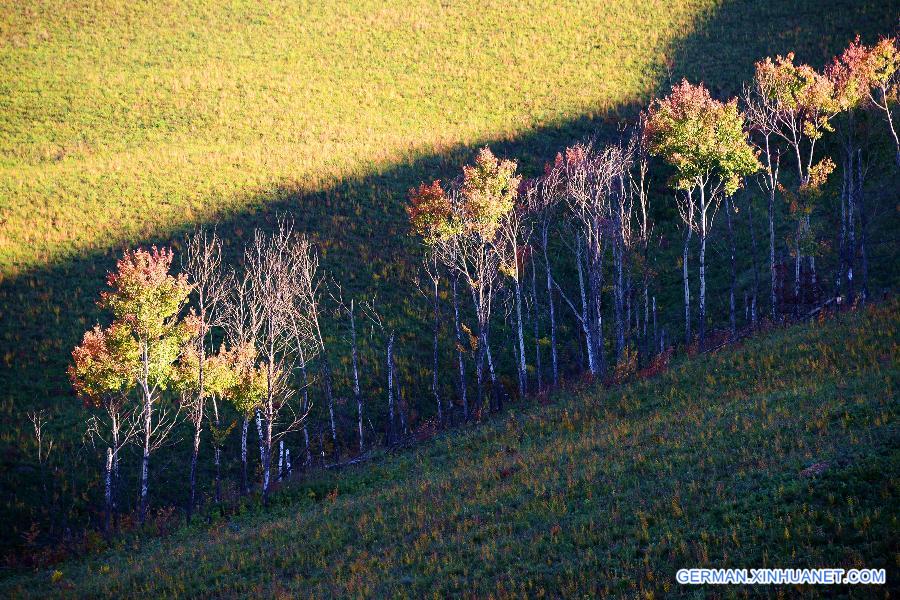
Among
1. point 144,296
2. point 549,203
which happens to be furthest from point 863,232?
point 144,296

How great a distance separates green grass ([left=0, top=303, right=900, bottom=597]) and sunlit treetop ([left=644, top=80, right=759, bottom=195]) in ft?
35.0

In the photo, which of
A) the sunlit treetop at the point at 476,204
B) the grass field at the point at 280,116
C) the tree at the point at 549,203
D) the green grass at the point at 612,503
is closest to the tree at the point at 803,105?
the grass field at the point at 280,116

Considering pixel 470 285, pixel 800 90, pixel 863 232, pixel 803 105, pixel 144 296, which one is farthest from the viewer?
pixel 803 105

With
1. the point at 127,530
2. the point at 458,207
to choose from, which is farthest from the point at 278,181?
the point at 127,530

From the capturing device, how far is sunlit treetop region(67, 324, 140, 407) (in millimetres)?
25297

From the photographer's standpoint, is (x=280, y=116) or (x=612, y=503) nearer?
(x=612, y=503)

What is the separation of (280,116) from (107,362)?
177 feet

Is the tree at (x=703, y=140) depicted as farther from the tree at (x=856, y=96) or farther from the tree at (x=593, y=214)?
the tree at (x=856, y=96)

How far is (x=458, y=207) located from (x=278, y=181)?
103 feet

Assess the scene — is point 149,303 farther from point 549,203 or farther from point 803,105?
point 803,105

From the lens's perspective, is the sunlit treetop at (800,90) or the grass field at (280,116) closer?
the sunlit treetop at (800,90)

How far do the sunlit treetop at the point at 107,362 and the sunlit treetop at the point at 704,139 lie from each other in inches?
1139

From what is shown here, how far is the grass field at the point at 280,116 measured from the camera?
4025cm

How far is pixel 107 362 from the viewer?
2539 cm
